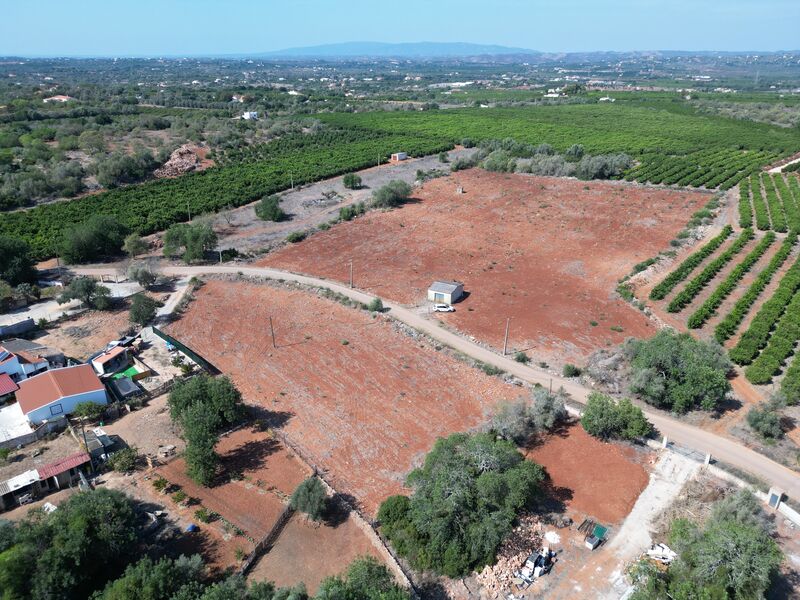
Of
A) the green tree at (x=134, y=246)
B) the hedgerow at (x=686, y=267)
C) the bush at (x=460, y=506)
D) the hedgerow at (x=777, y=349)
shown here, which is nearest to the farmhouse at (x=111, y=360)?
the green tree at (x=134, y=246)

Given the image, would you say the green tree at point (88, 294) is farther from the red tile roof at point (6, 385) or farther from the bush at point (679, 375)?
the bush at point (679, 375)

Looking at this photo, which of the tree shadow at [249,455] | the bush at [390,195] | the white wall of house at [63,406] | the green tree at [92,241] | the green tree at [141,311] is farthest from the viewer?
the bush at [390,195]

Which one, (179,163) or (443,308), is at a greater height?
(179,163)

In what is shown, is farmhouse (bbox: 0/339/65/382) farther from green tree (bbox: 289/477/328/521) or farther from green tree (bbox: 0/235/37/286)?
green tree (bbox: 289/477/328/521)

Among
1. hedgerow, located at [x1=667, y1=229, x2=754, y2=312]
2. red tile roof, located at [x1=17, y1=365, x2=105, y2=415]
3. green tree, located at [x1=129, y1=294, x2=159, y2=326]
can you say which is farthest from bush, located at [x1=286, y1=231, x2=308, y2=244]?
hedgerow, located at [x1=667, y1=229, x2=754, y2=312]

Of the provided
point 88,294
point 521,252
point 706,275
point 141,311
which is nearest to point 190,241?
point 88,294

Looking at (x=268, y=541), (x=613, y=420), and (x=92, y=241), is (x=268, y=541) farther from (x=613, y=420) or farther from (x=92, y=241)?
(x=92, y=241)
